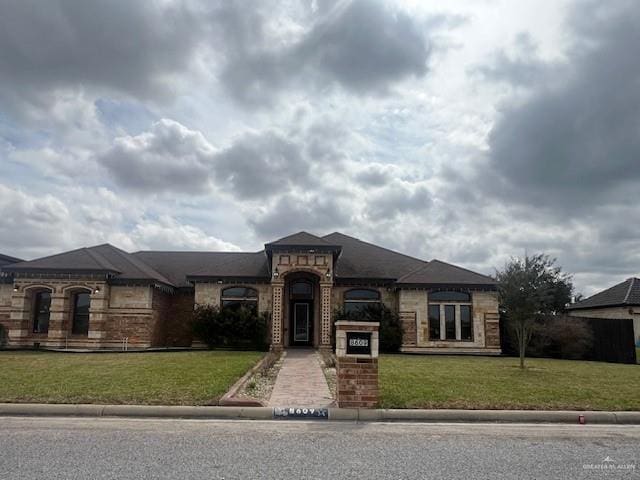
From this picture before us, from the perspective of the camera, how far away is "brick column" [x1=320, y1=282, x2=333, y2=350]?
75.3ft

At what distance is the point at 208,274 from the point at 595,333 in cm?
1820

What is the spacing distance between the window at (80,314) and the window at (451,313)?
1594 centimetres

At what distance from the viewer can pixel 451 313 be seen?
2386cm

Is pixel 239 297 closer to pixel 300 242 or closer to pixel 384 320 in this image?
pixel 300 242

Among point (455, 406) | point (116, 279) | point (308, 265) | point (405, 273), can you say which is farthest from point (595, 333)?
point (116, 279)

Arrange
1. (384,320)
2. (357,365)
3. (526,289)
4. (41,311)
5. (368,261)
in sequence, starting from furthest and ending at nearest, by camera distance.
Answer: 1. (368,261)
2. (41,311)
3. (384,320)
4. (526,289)
5. (357,365)

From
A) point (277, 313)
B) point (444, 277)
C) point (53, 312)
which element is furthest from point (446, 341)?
point (53, 312)

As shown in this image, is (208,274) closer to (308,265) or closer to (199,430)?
(308,265)

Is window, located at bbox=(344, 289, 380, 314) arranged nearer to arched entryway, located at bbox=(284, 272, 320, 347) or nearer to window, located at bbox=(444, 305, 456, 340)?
arched entryway, located at bbox=(284, 272, 320, 347)

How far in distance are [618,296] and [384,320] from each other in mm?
13768

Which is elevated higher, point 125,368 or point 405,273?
point 405,273

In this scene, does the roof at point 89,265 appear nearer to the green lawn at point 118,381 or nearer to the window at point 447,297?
the green lawn at point 118,381

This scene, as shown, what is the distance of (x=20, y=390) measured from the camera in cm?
944

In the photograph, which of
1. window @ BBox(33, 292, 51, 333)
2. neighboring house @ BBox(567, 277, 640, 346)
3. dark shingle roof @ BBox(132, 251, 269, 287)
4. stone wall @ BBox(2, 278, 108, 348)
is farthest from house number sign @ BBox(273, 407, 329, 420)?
neighboring house @ BBox(567, 277, 640, 346)
